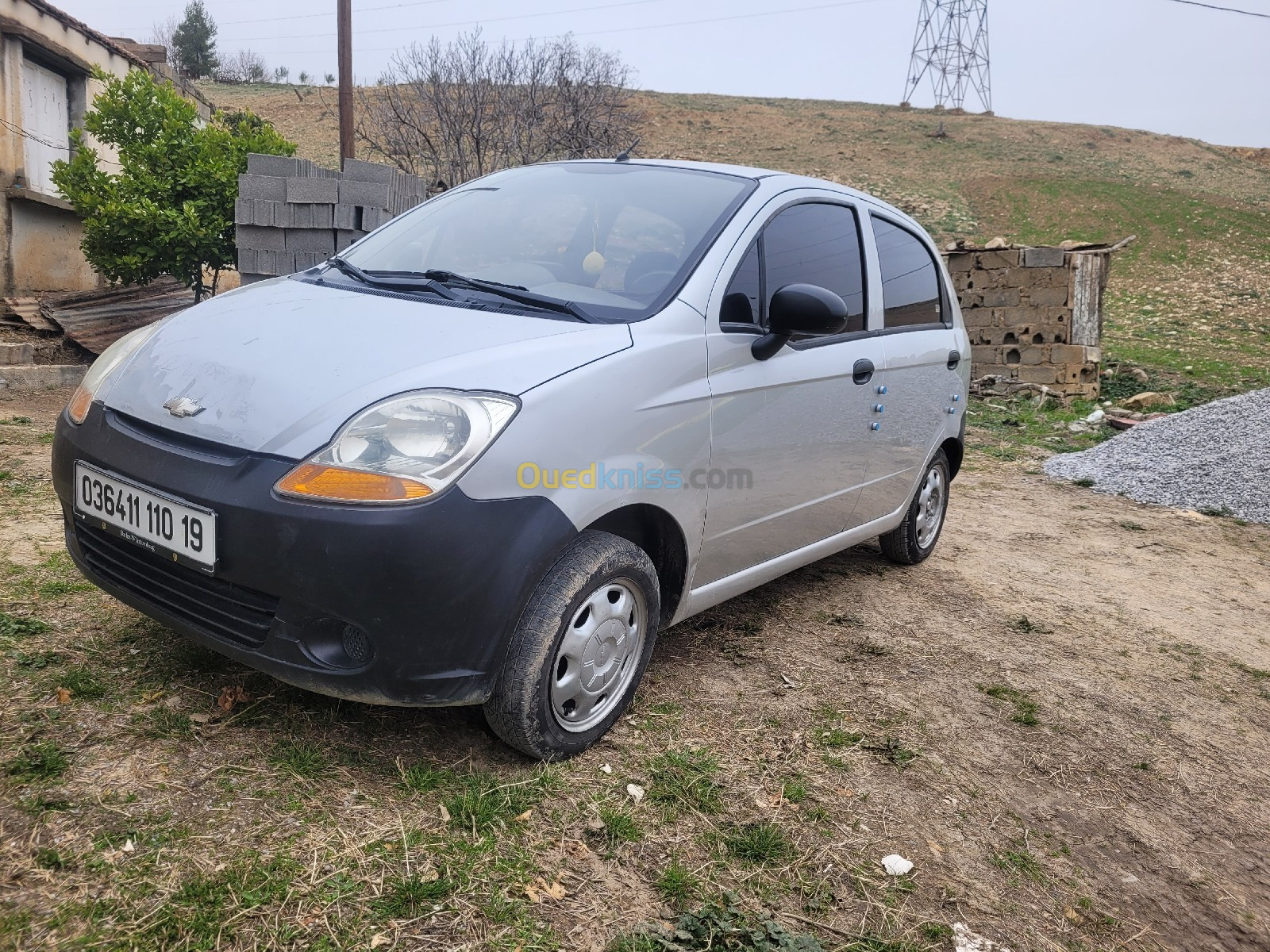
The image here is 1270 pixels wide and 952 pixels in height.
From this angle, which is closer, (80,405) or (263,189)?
(80,405)

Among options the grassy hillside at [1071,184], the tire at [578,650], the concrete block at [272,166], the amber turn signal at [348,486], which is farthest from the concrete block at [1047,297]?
the amber turn signal at [348,486]

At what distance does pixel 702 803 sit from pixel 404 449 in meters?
1.25

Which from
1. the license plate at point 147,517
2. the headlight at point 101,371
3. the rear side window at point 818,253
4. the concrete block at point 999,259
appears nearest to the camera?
the license plate at point 147,517

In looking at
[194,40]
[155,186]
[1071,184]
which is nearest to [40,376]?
[155,186]

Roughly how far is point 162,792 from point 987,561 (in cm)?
443

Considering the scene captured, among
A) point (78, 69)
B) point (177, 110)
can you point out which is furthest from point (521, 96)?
point (177, 110)

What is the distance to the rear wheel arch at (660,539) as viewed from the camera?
278 centimetres

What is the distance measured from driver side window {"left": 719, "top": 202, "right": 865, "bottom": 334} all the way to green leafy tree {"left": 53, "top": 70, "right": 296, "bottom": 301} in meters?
7.77

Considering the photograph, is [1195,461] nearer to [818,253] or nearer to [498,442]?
[818,253]

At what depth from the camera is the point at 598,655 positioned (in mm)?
2732

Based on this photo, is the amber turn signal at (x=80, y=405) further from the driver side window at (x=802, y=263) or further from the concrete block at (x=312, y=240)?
the concrete block at (x=312, y=240)

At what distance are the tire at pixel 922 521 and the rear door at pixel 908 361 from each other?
231mm

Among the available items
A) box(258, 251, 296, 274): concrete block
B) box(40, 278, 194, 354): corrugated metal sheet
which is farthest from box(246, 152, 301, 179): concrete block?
box(40, 278, 194, 354): corrugated metal sheet

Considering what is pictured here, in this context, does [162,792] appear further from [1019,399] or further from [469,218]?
[1019,399]
